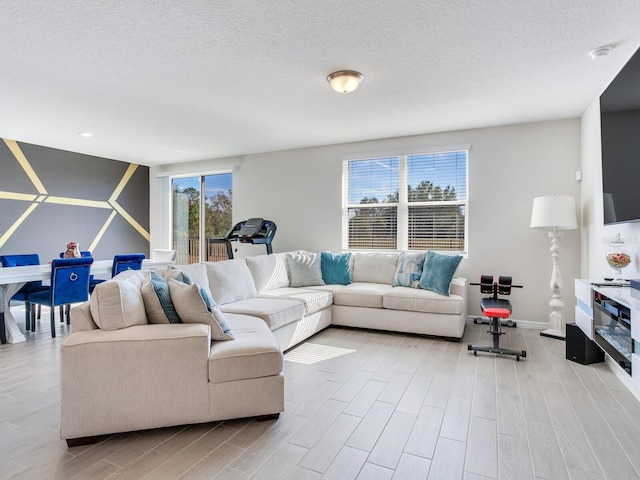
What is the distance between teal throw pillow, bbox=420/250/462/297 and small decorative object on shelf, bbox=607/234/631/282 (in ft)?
4.75

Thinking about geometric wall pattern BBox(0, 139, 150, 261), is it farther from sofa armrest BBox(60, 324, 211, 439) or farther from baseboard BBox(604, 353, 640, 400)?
baseboard BBox(604, 353, 640, 400)

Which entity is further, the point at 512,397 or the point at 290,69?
the point at 290,69

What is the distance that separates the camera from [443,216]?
4.92 m

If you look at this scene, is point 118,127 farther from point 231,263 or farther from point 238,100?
point 231,263

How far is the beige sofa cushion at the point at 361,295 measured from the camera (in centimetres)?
420

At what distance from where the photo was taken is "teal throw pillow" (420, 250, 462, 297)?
4047mm

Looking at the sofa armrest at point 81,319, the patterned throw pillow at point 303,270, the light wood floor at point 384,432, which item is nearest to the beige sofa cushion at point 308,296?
the patterned throw pillow at point 303,270

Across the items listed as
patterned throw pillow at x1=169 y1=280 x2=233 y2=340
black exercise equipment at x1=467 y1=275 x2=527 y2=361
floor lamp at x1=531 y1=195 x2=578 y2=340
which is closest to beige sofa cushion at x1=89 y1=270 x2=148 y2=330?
patterned throw pillow at x1=169 y1=280 x2=233 y2=340

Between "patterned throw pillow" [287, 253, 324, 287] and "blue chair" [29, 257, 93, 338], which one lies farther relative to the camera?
"patterned throw pillow" [287, 253, 324, 287]

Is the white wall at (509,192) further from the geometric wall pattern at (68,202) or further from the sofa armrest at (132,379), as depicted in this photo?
the geometric wall pattern at (68,202)

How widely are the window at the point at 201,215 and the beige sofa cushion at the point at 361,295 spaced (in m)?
2.99

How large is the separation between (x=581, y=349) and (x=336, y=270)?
2701 millimetres

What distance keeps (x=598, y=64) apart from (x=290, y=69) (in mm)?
2432

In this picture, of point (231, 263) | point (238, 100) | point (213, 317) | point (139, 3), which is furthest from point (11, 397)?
point (238, 100)
